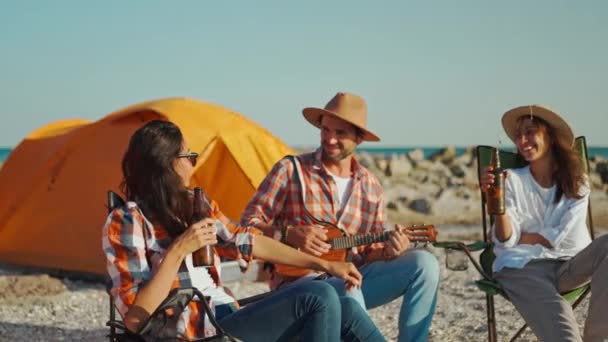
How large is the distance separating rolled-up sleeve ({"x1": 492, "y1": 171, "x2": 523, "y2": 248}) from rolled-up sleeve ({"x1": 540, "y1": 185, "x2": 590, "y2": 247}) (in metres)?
0.13

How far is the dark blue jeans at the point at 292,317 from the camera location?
291 cm

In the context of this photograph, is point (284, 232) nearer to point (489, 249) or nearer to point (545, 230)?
point (489, 249)

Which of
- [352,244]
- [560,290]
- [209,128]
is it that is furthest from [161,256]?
[209,128]

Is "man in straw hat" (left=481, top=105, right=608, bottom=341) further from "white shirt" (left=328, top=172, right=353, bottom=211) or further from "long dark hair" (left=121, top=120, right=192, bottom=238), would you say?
"long dark hair" (left=121, top=120, right=192, bottom=238)

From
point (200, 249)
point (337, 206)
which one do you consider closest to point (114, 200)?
point (200, 249)

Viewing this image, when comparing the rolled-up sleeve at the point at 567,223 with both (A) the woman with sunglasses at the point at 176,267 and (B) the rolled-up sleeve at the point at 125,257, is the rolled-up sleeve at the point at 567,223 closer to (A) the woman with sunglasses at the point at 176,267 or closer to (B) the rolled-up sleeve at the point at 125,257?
(A) the woman with sunglasses at the point at 176,267

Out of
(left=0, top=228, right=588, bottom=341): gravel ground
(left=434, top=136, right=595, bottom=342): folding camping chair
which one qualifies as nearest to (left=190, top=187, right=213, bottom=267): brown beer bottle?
(left=434, top=136, right=595, bottom=342): folding camping chair

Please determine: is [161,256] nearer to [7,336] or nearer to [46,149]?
[7,336]

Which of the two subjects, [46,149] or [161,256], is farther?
[46,149]

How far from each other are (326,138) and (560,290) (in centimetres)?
128

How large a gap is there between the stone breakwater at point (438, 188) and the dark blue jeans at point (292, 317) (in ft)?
21.5

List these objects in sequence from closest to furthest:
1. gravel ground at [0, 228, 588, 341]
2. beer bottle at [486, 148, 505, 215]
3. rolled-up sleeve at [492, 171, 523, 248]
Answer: beer bottle at [486, 148, 505, 215], rolled-up sleeve at [492, 171, 523, 248], gravel ground at [0, 228, 588, 341]

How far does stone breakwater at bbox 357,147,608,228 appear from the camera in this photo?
12.3 metres

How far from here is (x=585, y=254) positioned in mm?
3881
